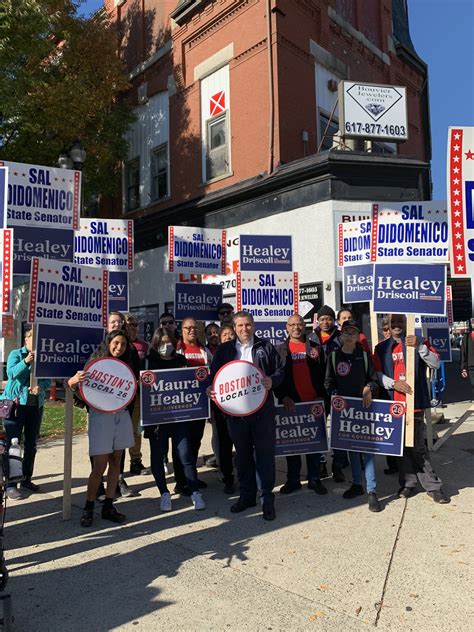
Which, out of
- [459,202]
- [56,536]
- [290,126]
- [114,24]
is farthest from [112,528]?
[114,24]

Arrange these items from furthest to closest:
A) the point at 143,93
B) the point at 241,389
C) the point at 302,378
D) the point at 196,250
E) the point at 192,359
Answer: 1. the point at 143,93
2. the point at 196,250
3. the point at 192,359
4. the point at 302,378
5. the point at 241,389

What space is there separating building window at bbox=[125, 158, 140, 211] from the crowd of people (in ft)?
39.4

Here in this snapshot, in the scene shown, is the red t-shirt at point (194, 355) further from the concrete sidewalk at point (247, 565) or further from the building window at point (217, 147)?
the building window at point (217, 147)

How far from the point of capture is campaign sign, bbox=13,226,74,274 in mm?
6431

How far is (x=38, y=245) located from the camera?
6.55 meters

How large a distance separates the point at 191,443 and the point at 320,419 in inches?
56.3

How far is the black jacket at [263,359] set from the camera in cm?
493

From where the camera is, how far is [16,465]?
362cm

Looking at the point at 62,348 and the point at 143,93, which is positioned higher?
the point at 143,93

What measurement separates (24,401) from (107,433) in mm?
1549

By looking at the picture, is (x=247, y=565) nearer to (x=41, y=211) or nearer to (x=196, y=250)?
(x=41, y=211)

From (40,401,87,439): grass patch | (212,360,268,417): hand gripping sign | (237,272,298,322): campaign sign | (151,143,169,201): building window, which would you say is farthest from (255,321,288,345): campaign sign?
(151,143,169,201): building window

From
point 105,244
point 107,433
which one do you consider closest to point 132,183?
point 105,244

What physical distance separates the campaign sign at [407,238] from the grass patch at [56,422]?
6.49 meters
